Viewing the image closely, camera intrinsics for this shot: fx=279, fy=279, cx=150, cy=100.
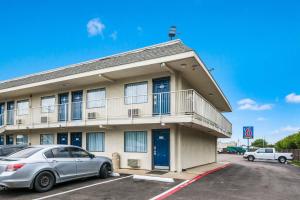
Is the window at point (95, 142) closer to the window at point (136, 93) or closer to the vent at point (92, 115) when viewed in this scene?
the vent at point (92, 115)

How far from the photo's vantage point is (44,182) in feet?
30.9

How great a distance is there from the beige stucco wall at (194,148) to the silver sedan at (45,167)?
17.1 ft

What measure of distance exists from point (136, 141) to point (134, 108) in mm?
1806

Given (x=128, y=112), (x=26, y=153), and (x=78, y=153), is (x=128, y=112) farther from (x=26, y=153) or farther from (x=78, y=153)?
(x=26, y=153)

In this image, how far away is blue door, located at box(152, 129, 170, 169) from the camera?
558 inches

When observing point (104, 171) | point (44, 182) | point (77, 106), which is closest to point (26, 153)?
point (44, 182)

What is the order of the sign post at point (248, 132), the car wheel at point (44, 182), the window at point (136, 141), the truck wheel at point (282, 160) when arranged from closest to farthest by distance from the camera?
the car wheel at point (44, 182)
the window at point (136, 141)
the truck wheel at point (282, 160)
the sign post at point (248, 132)

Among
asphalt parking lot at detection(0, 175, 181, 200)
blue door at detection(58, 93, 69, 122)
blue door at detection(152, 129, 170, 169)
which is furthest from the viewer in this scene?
blue door at detection(58, 93, 69, 122)

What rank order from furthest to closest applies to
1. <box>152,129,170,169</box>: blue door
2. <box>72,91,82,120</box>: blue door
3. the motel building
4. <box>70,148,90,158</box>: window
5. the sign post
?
the sign post, <box>72,91,82,120</box>: blue door, <box>152,129,170,169</box>: blue door, the motel building, <box>70,148,90,158</box>: window

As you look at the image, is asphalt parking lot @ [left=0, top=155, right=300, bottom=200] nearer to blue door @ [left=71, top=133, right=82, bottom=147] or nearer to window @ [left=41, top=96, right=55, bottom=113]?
blue door @ [left=71, top=133, right=82, bottom=147]

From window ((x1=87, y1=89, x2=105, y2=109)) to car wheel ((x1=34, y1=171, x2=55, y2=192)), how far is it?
7.30 m

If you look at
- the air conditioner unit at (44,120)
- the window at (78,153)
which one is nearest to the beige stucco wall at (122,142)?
the air conditioner unit at (44,120)

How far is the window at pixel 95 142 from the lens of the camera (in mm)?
16672

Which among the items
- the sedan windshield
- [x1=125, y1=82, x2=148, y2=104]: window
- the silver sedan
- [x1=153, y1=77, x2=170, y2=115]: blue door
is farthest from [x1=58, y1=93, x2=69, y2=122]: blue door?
the sedan windshield
